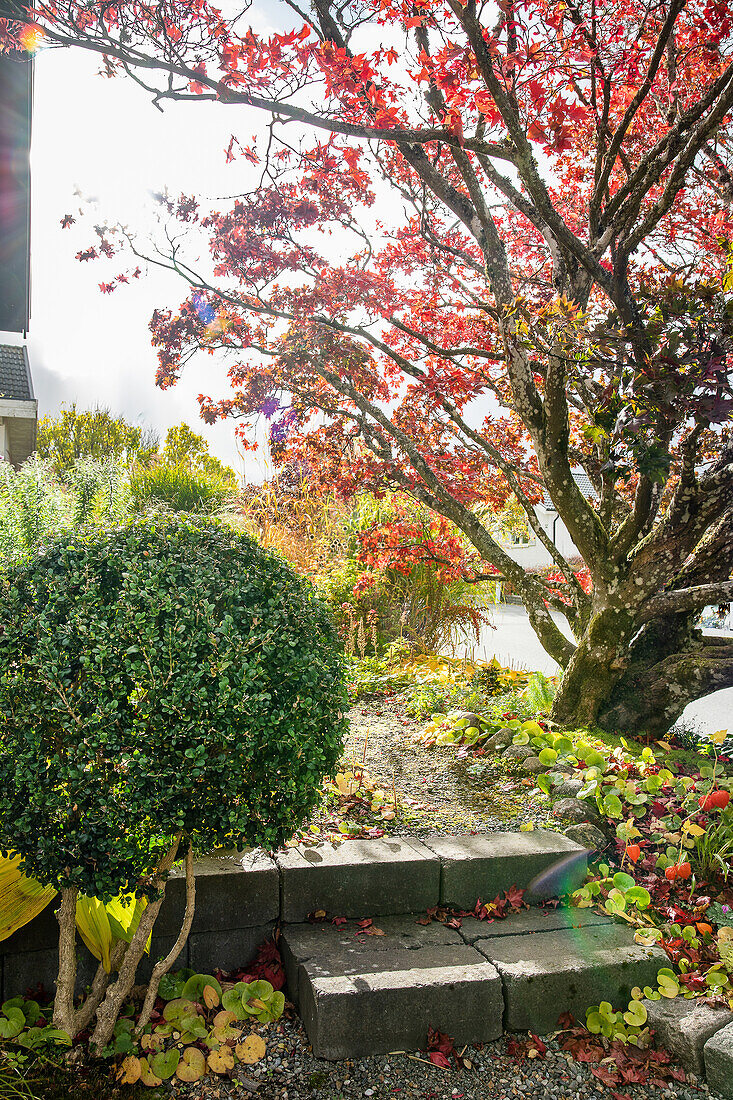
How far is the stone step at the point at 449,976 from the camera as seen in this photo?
2.06 meters

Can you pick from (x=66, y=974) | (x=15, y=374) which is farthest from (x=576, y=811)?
(x=15, y=374)

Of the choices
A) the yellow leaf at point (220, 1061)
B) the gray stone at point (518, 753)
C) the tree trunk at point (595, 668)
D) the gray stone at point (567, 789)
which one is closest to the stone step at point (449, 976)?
the yellow leaf at point (220, 1061)

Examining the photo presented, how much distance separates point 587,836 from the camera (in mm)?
2938

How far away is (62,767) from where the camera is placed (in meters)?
1.67

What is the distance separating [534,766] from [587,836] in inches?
26.2

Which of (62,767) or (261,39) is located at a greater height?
(261,39)

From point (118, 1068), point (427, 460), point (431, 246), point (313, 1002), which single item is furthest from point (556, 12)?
point (118, 1068)

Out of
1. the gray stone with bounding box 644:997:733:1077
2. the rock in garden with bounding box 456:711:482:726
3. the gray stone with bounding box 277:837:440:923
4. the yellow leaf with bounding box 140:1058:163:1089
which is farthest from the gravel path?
the yellow leaf with bounding box 140:1058:163:1089

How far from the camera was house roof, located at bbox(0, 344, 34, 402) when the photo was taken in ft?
43.8

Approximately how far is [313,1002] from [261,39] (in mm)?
3819

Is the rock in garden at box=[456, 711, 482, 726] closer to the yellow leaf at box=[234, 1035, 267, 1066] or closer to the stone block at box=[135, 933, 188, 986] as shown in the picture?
the stone block at box=[135, 933, 188, 986]

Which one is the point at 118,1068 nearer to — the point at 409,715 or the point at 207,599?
the point at 207,599

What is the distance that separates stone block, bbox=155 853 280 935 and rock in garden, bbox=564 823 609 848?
1282 millimetres

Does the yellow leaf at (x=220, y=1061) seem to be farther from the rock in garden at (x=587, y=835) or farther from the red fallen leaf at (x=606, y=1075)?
the rock in garden at (x=587, y=835)
